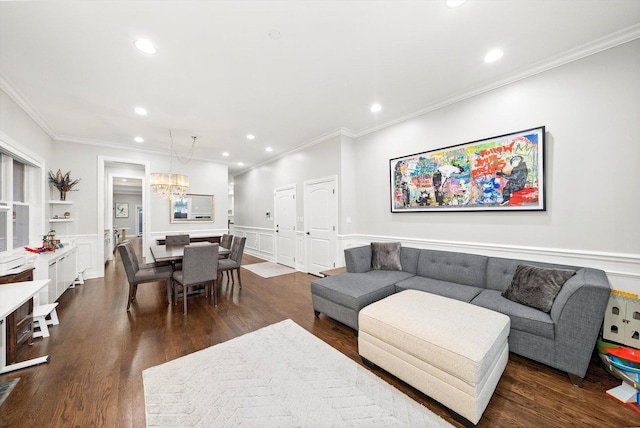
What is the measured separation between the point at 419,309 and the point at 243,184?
7347 mm

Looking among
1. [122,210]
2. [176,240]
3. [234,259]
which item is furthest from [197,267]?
[122,210]

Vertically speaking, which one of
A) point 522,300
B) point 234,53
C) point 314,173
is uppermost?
point 234,53

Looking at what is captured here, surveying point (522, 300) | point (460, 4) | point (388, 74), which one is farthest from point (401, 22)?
point (522, 300)

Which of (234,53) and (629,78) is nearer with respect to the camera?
(629,78)

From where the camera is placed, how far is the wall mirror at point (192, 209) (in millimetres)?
6168

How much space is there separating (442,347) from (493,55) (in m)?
2.88

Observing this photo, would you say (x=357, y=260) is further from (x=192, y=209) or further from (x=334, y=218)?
(x=192, y=209)

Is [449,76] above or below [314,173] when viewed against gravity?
above

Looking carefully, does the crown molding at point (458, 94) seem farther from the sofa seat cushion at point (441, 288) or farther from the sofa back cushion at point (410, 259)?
the sofa seat cushion at point (441, 288)

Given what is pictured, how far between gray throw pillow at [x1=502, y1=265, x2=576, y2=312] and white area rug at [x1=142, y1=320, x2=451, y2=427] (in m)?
1.46

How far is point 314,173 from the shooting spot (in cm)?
520

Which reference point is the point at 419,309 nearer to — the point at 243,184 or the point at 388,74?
the point at 388,74

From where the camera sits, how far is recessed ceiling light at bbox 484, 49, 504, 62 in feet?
8.00

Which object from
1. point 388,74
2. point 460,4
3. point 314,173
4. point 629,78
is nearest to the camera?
point 460,4
